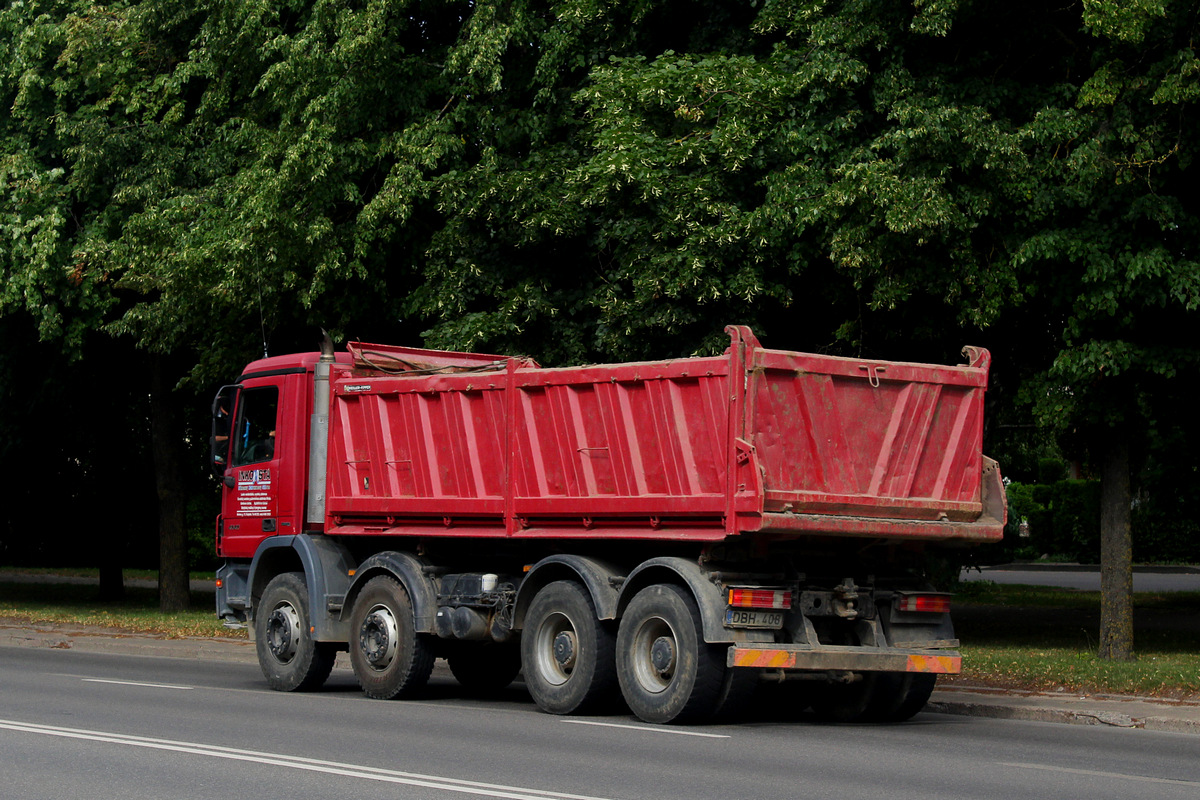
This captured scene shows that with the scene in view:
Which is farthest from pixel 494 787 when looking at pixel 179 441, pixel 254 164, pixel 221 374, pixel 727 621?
pixel 179 441

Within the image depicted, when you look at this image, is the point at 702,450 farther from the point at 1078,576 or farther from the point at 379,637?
the point at 1078,576

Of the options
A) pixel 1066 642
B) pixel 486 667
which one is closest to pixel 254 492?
pixel 486 667

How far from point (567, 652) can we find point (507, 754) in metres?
2.67

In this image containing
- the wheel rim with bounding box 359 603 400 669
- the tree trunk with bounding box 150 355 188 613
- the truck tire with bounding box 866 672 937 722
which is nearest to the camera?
the truck tire with bounding box 866 672 937 722

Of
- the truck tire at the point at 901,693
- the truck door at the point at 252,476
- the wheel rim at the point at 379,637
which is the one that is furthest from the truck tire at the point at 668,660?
the truck door at the point at 252,476

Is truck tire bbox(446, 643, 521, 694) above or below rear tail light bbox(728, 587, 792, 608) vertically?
below

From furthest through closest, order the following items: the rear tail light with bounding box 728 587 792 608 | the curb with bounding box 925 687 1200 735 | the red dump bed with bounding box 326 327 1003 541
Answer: the curb with bounding box 925 687 1200 735 < the red dump bed with bounding box 326 327 1003 541 < the rear tail light with bounding box 728 587 792 608

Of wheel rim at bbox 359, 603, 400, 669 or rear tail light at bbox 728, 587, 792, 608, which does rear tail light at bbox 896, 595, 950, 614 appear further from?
wheel rim at bbox 359, 603, 400, 669

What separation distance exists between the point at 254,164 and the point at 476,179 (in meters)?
3.32

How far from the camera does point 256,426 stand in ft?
52.9

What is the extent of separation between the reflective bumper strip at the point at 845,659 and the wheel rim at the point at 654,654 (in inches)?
22.3

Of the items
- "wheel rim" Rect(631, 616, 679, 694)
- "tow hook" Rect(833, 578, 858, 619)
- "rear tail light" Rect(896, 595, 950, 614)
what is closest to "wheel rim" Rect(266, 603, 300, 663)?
"wheel rim" Rect(631, 616, 679, 694)

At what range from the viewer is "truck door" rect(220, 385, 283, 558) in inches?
619

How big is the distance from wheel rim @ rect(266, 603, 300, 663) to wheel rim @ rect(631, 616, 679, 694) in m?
4.37
